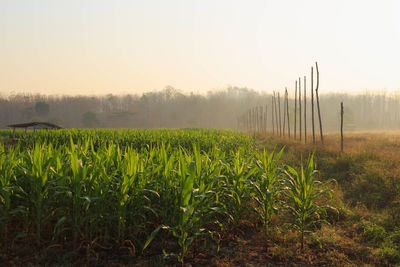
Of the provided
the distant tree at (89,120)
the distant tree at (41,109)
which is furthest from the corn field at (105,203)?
the distant tree at (41,109)

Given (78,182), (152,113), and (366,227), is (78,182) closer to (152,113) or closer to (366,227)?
(366,227)

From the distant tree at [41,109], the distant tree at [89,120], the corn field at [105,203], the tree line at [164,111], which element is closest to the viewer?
the corn field at [105,203]

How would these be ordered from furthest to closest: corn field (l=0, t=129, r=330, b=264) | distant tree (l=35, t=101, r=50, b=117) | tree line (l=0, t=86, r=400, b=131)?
tree line (l=0, t=86, r=400, b=131) < distant tree (l=35, t=101, r=50, b=117) < corn field (l=0, t=129, r=330, b=264)

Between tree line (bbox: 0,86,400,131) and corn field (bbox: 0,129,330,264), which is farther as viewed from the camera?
tree line (bbox: 0,86,400,131)

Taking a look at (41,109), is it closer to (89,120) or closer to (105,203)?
Answer: (89,120)

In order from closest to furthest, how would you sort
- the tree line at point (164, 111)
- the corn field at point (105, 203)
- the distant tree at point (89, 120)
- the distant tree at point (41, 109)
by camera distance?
the corn field at point (105, 203) < the distant tree at point (89, 120) < the distant tree at point (41, 109) < the tree line at point (164, 111)

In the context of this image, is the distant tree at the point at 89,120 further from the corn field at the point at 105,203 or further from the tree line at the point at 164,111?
the corn field at the point at 105,203

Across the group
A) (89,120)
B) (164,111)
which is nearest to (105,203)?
(89,120)

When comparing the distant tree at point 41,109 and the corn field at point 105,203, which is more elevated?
the distant tree at point 41,109

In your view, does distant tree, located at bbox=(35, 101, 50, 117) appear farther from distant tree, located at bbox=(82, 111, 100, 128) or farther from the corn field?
the corn field

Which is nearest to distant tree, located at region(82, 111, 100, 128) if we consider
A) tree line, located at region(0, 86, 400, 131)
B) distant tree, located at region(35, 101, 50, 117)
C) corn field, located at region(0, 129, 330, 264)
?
tree line, located at region(0, 86, 400, 131)

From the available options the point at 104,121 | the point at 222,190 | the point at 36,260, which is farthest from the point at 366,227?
the point at 104,121

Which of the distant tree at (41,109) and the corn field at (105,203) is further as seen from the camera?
the distant tree at (41,109)

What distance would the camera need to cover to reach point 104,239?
3535mm
